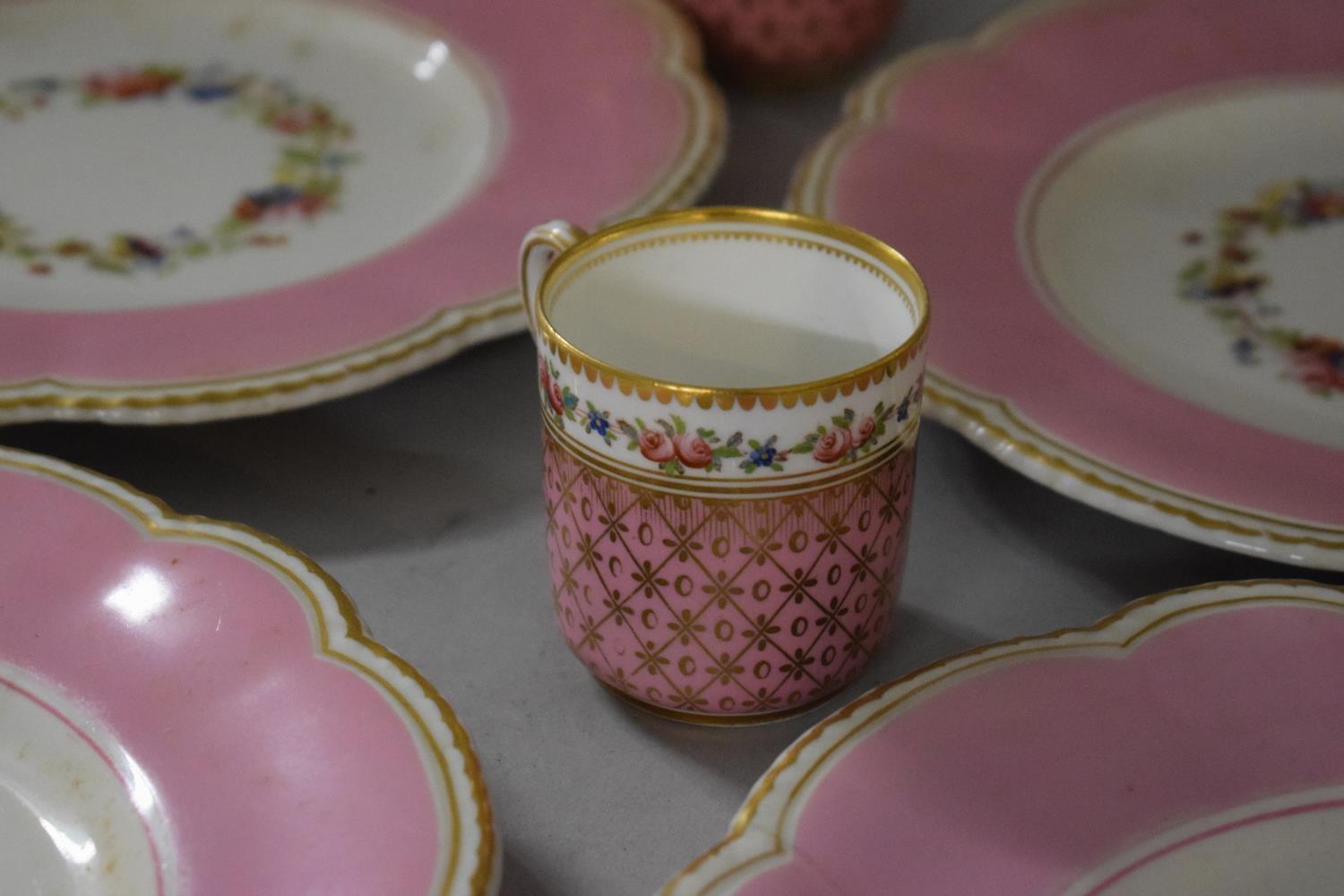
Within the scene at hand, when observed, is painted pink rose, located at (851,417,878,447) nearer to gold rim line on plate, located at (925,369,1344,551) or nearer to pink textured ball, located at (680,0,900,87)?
gold rim line on plate, located at (925,369,1344,551)

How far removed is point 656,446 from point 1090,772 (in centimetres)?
18

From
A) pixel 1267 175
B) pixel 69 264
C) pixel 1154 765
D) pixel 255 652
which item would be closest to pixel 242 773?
pixel 255 652

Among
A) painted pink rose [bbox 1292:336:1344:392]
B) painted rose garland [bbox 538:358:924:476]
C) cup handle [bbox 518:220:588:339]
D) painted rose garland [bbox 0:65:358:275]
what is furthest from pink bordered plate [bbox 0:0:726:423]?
painted pink rose [bbox 1292:336:1344:392]

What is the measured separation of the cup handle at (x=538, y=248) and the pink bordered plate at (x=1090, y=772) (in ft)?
0.64

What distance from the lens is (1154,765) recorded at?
46 cm

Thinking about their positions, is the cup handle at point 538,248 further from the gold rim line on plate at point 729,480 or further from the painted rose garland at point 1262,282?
the painted rose garland at point 1262,282

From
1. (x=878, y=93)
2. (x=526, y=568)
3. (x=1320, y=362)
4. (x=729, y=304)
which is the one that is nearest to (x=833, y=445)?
(x=729, y=304)

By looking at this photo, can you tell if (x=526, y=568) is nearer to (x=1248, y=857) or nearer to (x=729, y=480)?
(x=729, y=480)

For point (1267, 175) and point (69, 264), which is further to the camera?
point (1267, 175)

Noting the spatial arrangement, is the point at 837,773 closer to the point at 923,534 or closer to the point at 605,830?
the point at 605,830

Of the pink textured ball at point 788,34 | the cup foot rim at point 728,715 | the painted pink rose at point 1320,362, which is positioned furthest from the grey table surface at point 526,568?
the pink textured ball at point 788,34

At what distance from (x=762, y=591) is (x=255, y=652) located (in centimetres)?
18

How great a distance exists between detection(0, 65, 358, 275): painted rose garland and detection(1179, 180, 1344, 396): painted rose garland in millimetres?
518

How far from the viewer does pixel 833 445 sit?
0.46 meters
